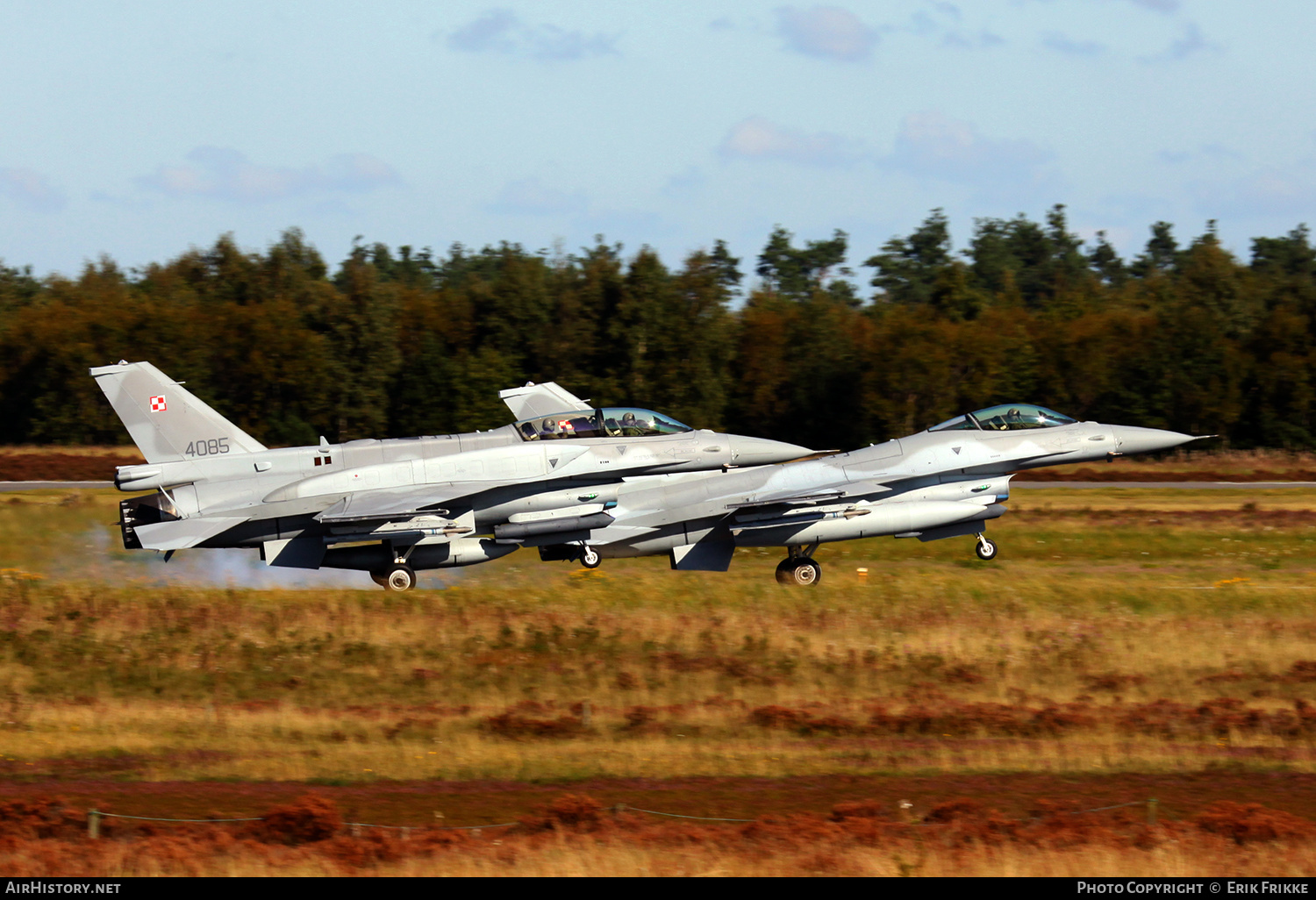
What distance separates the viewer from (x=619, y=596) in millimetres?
22328

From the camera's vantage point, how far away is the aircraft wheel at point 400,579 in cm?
2348

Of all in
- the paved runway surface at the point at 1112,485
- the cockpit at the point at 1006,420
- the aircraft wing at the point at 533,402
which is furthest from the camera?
the paved runway surface at the point at 1112,485

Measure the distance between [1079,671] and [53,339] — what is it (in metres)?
57.3

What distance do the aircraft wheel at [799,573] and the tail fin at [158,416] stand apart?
10517mm

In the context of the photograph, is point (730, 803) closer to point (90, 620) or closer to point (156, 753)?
point (156, 753)

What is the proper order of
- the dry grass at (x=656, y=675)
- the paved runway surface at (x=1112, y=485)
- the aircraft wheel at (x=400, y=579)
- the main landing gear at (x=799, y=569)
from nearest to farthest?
1. the dry grass at (x=656, y=675)
2. the aircraft wheel at (x=400, y=579)
3. the main landing gear at (x=799, y=569)
4. the paved runway surface at (x=1112, y=485)

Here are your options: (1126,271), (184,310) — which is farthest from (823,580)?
(1126,271)

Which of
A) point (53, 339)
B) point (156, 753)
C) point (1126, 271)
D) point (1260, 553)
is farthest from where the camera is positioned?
point (1126, 271)

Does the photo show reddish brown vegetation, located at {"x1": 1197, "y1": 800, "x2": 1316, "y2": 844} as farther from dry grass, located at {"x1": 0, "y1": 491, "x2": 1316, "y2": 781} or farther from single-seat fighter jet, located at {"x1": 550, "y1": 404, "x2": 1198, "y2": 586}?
single-seat fighter jet, located at {"x1": 550, "y1": 404, "x2": 1198, "y2": 586}

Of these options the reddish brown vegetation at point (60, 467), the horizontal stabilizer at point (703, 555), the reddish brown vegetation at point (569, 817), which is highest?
the reddish brown vegetation at point (60, 467)

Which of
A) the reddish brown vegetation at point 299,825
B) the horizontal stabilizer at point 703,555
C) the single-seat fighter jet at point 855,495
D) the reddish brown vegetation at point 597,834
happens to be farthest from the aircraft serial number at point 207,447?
the reddish brown vegetation at point 299,825

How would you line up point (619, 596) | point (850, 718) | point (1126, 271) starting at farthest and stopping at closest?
point (1126, 271)
point (619, 596)
point (850, 718)

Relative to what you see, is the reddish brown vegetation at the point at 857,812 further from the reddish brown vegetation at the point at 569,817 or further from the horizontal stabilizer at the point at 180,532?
the horizontal stabilizer at the point at 180,532

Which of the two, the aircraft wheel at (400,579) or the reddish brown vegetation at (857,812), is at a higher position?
the aircraft wheel at (400,579)
